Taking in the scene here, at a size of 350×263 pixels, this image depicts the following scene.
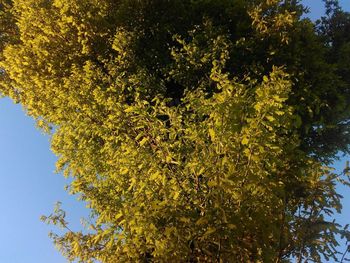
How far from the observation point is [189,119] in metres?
7.15

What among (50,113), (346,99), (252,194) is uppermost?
(346,99)

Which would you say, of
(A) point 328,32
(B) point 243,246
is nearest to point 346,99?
(A) point 328,32

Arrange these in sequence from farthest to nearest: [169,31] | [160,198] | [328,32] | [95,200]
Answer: [328,32]
[169,31]
[95,200]
[160,198]

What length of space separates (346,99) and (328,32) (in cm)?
234

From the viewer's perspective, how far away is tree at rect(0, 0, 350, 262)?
4555mm

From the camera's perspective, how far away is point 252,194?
15.1 feet

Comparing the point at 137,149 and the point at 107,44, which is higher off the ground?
the point at 107,44

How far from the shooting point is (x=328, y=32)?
13.2 m

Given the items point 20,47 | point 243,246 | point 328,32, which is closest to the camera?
point 243,246

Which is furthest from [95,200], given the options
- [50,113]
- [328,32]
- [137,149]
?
[328,32]

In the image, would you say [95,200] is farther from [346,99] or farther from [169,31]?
[346,99]

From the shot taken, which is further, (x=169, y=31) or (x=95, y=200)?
(x=169, y=31)

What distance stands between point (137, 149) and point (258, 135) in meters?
1.91

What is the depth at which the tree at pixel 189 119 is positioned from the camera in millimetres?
4555
